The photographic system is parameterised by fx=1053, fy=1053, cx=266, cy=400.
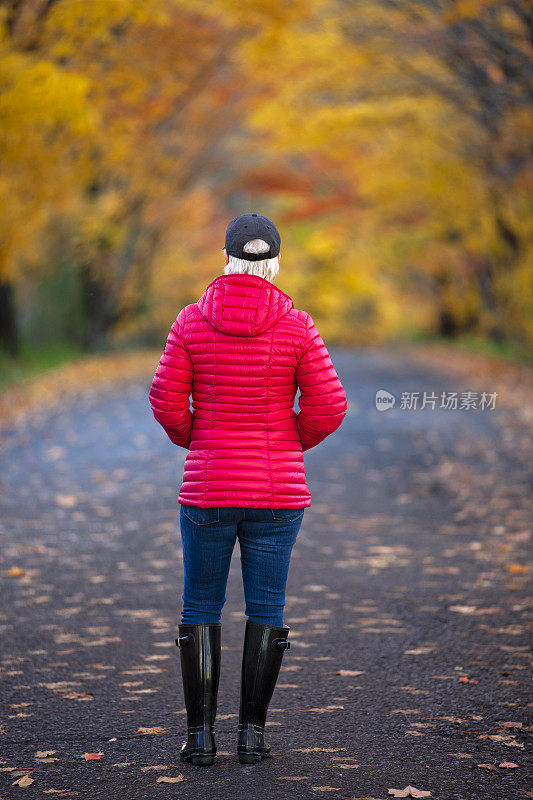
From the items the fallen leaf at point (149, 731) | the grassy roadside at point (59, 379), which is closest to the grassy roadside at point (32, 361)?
the grassy roadside at point (59, 379)

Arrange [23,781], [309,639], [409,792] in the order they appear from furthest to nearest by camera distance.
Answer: [309,639] < [23,781] < [409,792]

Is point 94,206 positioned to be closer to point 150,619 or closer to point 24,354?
point 24,354

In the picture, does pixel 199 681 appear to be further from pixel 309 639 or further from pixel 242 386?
pixel 309 639

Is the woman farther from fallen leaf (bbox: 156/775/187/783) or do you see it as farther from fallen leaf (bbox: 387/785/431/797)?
fallen leaf (bbox: 387/785/431/797)

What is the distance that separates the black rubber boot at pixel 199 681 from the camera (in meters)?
3.69

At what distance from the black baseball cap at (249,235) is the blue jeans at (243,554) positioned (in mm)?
882

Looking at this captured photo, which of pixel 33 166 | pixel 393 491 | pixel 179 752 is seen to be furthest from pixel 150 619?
pixel 33 166

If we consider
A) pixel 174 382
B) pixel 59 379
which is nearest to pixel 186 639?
pixel 174 382

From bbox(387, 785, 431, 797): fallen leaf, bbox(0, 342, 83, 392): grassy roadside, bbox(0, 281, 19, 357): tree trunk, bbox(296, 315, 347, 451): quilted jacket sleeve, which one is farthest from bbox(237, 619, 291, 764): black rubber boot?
bbox(0, 281, 19, 357): tree trunk

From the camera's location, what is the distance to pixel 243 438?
3.63 meters

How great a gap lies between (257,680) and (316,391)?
41.3 inches

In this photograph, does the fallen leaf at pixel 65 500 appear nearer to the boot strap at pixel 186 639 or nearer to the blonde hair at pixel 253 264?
the boot strap at pixel 186 639

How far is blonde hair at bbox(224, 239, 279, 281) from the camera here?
365cm

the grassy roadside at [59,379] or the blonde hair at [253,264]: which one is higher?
the grassy roadside at [59,379]
